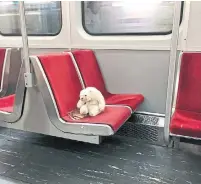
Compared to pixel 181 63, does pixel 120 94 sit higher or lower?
lower

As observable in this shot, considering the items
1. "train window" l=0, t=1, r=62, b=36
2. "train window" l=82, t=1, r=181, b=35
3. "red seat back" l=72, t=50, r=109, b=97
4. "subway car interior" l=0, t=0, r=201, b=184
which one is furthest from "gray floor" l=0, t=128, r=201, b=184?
"train window" l=0, t=1, r=62, b=36

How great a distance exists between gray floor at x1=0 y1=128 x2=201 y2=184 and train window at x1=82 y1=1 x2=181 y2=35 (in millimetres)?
1266

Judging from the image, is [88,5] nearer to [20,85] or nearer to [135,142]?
[20,85]

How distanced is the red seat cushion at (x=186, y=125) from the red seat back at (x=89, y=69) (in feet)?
3.39

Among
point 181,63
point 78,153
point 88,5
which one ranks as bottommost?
point 78,153

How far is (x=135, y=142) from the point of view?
2.39 meters

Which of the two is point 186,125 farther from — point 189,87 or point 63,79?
point 63,79

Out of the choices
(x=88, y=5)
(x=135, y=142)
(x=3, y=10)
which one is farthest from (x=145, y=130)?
(x=3, y=10)

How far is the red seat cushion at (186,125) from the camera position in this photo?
5.65 ft

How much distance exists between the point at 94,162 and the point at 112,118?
1.34ft

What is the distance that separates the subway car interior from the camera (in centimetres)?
187

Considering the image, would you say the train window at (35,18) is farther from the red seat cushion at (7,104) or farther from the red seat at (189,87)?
the red seat at (189,87)

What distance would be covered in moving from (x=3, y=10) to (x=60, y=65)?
5.88 ft

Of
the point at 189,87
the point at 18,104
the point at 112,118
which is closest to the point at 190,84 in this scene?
the point at 189,87
